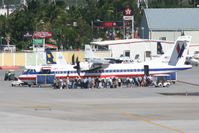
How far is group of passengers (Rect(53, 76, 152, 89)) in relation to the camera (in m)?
69.8

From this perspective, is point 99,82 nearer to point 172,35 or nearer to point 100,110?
point 100,110

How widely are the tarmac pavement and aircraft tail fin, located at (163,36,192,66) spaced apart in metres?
7.38

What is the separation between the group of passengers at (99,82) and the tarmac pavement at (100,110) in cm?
180

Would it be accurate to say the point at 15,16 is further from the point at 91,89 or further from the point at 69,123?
the point at 69,123

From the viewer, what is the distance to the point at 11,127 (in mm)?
36531

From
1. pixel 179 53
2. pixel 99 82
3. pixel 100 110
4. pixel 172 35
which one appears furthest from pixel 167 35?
pixel 100 110

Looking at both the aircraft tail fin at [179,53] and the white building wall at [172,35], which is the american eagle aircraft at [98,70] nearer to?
the aircraft tail fin at [179,53]

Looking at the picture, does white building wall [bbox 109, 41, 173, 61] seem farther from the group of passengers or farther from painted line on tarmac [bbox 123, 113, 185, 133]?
painted line on tarmac [bbox 123, 113, 185, 133]

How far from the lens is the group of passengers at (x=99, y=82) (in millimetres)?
69812

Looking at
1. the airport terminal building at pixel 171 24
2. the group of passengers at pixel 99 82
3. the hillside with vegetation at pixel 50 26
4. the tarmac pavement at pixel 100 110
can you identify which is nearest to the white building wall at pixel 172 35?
the airport terminal building at pixel 171 24

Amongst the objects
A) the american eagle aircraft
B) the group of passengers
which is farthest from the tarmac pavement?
the american eagle aircraft

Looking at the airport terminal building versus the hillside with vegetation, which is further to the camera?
the hillside with vegetation

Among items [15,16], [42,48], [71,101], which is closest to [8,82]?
[71,101]

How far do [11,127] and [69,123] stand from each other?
143 inches
